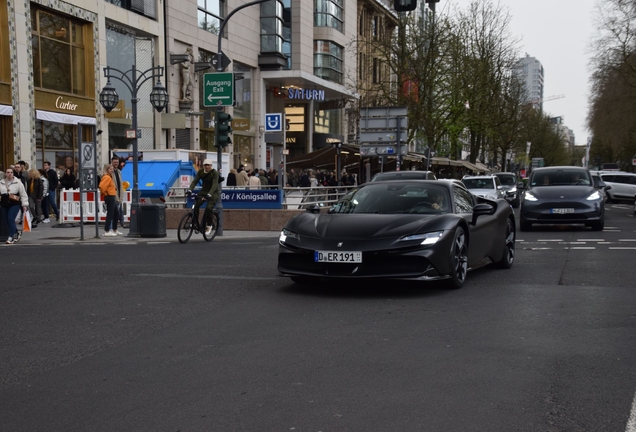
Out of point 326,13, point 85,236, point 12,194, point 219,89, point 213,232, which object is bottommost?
point 85,236

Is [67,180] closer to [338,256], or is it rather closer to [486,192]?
[486,192]

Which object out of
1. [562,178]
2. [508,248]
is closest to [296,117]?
[562,178]

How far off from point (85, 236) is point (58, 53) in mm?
12438

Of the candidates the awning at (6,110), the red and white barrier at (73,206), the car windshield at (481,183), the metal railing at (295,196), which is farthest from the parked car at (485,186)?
the awning at (6,110)

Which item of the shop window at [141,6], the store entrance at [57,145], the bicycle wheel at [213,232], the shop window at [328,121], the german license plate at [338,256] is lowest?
the bicycle wheel at [213,232]

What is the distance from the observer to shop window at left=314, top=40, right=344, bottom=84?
55719 millimetres

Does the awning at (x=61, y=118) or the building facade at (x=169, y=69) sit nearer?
the building facade at (x=169, y=69)

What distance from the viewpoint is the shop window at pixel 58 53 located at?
28.2 meters

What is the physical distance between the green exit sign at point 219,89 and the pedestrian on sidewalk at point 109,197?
9.99 ft

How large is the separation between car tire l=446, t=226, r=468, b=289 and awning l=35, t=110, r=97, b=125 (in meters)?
A: 21.7

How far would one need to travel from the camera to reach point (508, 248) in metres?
11.4

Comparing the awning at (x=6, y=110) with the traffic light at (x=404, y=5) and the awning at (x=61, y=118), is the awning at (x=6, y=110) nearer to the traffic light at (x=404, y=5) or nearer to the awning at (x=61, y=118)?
the awning at (x=61, y=118)

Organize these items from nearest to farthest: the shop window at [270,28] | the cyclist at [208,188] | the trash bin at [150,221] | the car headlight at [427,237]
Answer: the car headlight at [427,237] < the cyclist at [208,188] < the trash bin at [150,221] < the shop window at [270,28]

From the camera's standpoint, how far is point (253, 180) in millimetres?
27781
